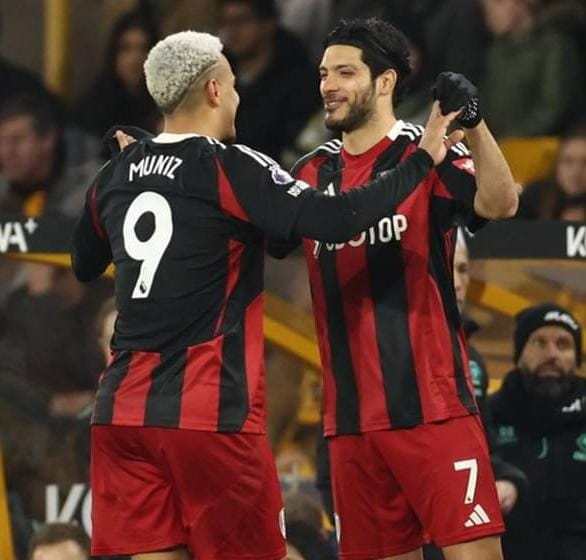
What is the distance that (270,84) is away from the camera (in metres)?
11.0

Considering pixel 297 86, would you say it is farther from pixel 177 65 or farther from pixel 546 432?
pixel 177 65

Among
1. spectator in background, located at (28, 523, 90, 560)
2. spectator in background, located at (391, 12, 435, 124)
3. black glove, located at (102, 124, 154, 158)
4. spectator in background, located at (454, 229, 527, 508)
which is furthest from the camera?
spectator in background, located at (391, 12, 435, 124)

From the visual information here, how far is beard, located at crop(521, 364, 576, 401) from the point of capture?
7.45 metres

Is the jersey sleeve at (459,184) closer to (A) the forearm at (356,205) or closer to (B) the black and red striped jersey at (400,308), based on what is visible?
(B) the black and red striped jersey at (400,308)

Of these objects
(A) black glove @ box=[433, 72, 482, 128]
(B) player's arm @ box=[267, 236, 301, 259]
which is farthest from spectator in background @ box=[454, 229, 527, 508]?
(A) black glove @ box=[433, 72, 482, 128]

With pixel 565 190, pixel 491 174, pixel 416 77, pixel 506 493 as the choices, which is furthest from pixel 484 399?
pixel 416 77

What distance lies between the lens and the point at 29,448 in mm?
7727

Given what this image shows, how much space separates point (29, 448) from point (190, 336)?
6.98 feet

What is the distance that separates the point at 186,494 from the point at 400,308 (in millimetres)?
800

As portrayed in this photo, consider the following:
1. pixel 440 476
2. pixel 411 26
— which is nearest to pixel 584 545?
pixel 440 476

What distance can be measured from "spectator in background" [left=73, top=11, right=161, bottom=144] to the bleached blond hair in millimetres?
5318

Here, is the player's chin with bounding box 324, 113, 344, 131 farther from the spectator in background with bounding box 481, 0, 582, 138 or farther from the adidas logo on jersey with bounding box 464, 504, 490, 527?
the spectator in background with bounding box 481, 0, 582, 138

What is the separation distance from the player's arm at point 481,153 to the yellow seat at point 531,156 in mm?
4511

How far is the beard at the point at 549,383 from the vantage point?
745cm
